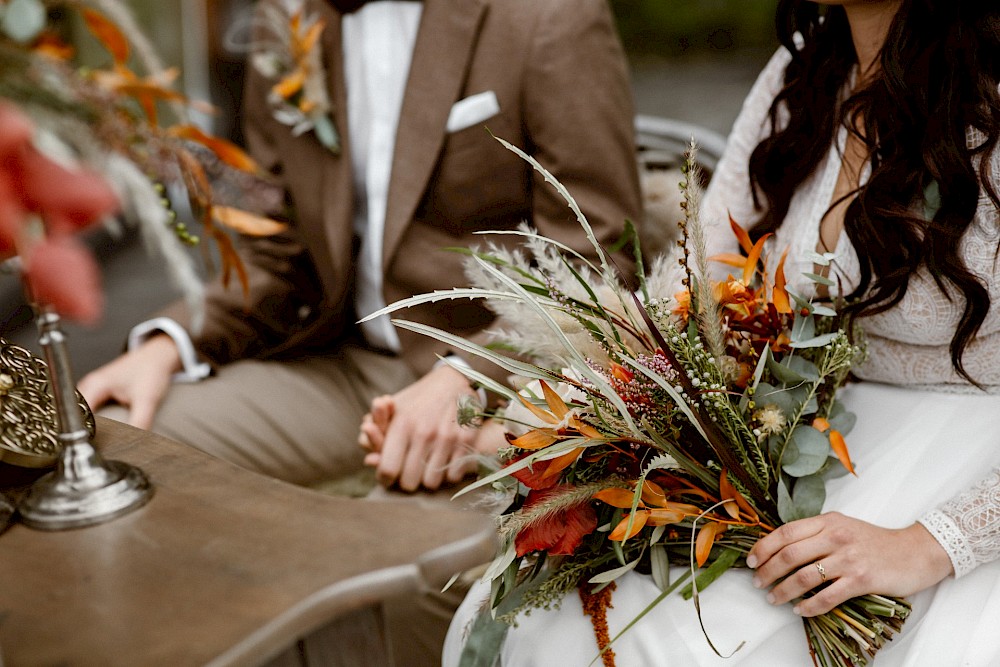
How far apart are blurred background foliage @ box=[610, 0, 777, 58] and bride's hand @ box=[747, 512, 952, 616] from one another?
12.4 ft

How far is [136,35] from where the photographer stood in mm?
604

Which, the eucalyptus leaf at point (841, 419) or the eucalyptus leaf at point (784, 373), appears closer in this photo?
the eucalyptus leaf at point (784, 373)

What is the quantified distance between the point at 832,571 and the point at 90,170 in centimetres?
76

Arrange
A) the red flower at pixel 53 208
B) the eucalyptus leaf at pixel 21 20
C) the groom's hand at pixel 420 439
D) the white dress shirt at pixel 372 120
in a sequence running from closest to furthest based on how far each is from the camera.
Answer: the red flower at pixel 53 208 < the eucalyptus leaf at pixel 21 20 < the groom's hand at pixel 420 439 < the white dress shirt at pixel 372 120

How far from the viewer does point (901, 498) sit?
107 centimetres

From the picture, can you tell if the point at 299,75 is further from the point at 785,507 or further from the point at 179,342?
the point at 785,507

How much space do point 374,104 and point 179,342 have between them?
540 millimetres

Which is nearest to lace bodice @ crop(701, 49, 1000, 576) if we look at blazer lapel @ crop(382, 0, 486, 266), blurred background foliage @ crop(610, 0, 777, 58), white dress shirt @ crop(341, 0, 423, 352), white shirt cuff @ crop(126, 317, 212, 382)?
blazer lapel @ crop(382, 0, 486, 266)

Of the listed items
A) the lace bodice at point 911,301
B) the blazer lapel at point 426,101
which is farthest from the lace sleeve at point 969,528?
the blazer lapel at point 426,101

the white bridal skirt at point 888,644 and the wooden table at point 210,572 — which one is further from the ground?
the wooden table at point 210,572

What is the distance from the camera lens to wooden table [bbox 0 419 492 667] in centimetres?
62

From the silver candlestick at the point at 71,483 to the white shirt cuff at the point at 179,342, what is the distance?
2.61 feet

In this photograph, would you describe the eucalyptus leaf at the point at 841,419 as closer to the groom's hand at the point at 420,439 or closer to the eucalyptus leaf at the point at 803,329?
the eucalyptus leaf at the point at 803,329

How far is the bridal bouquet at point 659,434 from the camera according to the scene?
900mm
